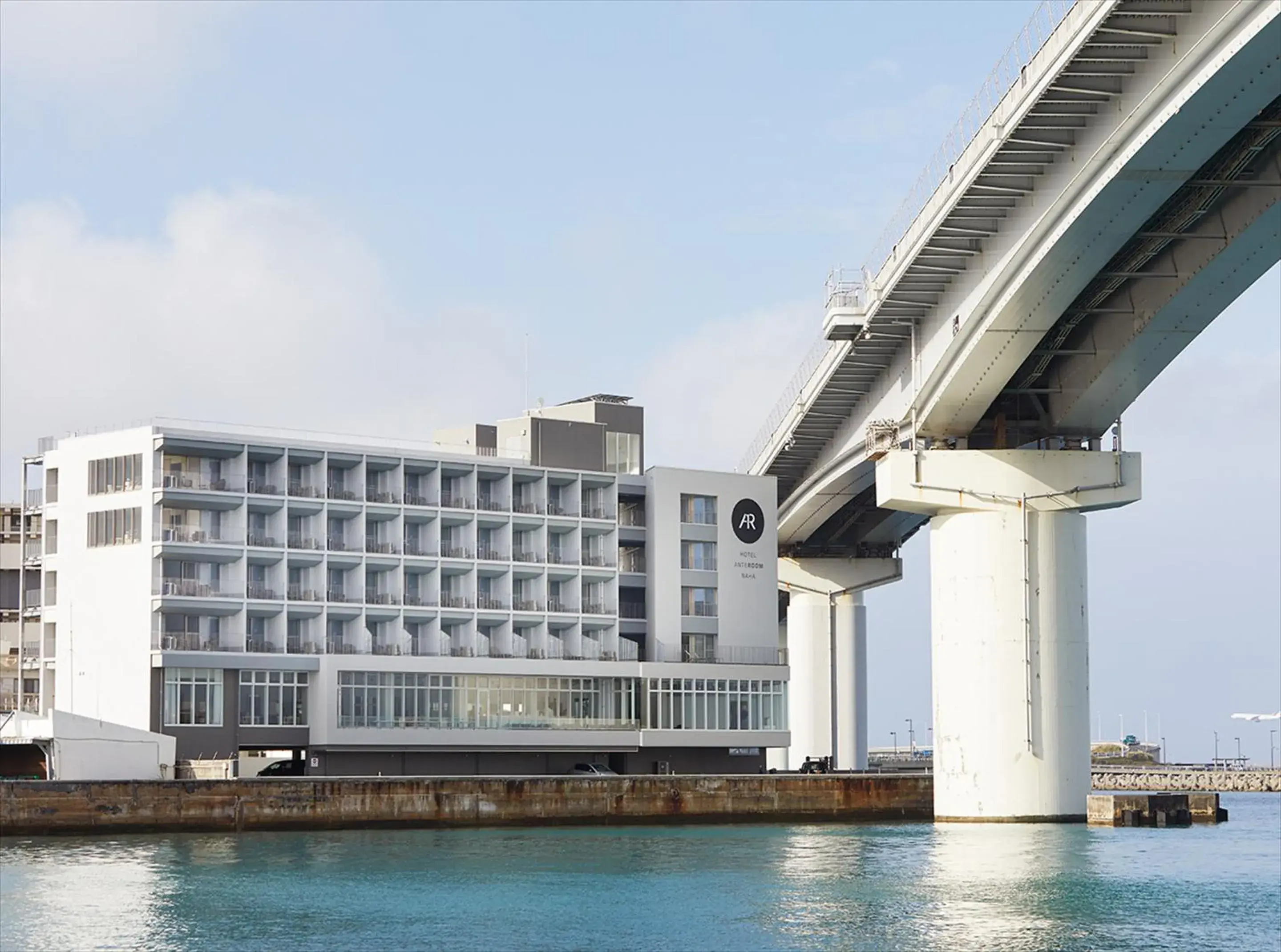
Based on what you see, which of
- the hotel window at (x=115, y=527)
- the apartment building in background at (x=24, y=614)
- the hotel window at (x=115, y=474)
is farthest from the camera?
the apartment building in background at (x=24, y=614)

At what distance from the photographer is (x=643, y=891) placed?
189ft

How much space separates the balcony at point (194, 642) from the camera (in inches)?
3556

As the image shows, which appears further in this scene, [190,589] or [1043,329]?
[190,589]

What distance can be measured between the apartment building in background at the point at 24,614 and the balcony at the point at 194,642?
22.3ft

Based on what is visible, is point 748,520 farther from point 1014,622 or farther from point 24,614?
point 24,614

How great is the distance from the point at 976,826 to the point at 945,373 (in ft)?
57.8

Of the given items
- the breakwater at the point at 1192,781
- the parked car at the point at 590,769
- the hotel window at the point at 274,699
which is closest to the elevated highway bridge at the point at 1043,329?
the parked car at the point at 590,769

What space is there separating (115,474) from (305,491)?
877 cm

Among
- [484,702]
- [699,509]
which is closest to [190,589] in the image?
[484,702]

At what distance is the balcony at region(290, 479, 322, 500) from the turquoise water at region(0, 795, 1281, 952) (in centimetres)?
2070

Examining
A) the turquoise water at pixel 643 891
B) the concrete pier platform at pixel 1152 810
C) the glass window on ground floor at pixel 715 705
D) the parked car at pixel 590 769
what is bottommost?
the turquoise water at pixel 643 891

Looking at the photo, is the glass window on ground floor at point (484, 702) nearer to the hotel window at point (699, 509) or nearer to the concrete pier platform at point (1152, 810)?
the hotel window at point (699, 509)

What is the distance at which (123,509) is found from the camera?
92.9 meters

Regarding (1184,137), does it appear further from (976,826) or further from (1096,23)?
(976,826)
